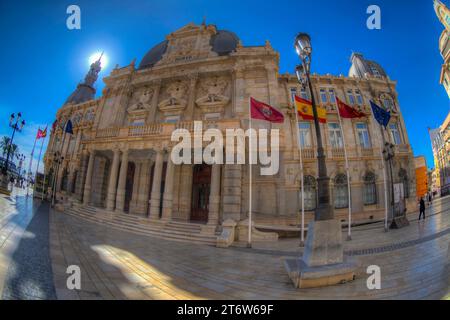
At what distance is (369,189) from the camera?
14.3 m

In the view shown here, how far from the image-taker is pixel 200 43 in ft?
64.3

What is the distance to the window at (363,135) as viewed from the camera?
50.5 feet

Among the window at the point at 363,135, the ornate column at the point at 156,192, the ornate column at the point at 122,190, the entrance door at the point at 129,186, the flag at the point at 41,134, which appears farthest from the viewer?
the flag at the point at 41,134

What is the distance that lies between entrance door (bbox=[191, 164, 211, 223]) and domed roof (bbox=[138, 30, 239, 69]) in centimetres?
1311

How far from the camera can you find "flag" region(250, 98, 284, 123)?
9703mm

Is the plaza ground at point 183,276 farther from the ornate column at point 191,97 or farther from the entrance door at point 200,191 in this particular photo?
the ornate column at point 191,97

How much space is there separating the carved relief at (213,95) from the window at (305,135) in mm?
7378

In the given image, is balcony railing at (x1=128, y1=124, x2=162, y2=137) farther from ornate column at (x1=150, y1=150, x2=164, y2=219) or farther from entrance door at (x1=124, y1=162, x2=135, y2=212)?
entrance door at (x1=124, y1=162, x2=135, y2=212)

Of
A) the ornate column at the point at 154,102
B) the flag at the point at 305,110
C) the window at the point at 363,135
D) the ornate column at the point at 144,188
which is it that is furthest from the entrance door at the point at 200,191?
the window at the point at 363,135

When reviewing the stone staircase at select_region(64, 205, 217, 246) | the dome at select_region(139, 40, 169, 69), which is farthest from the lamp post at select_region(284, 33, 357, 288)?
the dome at select_region(139, 40, 169, 69)

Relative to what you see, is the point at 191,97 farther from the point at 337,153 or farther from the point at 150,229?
the point at 337,153

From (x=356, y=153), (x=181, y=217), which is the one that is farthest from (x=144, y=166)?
(x=356, y=153)

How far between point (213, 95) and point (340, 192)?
14.3m

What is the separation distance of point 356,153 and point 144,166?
63.4ft
